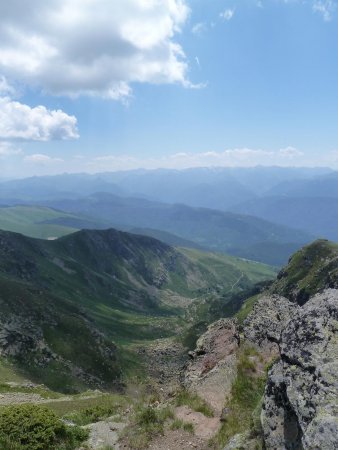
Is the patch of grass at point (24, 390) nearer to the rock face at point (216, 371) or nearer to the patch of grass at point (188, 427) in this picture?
the rock face at point (216, 371)

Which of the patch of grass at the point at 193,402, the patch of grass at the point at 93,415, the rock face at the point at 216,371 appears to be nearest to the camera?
the patch of grass at the point at 193,402

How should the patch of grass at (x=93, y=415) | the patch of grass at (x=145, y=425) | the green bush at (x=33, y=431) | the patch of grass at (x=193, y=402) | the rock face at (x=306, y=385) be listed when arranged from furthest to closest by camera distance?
the patch of grass at (x=93, y=415), the patch of grass at (x=193, y=402), the patch of grass at (x=145, y=425), the green bush at (x=33, y=431), the rock face at (x=306, y=385)

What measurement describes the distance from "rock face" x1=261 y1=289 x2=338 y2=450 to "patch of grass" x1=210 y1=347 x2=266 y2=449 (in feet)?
5.88

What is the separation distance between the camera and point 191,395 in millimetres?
22391

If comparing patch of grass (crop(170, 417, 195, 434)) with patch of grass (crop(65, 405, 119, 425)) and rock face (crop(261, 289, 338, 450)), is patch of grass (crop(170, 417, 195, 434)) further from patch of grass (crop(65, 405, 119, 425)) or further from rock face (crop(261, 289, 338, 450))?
patch of grass (crop(65, 405, 119, 425))

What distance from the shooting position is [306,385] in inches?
493

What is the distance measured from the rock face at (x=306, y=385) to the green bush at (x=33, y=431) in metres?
9.97

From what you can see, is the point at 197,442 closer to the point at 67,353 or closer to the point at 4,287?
the point at 67,353

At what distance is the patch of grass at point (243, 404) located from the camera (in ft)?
54.0

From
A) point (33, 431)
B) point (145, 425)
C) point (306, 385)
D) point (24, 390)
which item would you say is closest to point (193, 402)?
point (145, 425)

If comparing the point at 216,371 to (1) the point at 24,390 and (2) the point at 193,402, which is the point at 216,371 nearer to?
(2) the point at 193,402

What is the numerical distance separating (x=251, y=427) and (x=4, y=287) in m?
104

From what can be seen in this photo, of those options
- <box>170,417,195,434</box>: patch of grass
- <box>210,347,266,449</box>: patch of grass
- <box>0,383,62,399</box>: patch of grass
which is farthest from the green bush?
<box>0,383,62,399</box>: patch of grass

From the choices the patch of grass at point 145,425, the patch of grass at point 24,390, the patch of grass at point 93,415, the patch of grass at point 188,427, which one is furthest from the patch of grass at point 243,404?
the patch of grass at point 24,390
